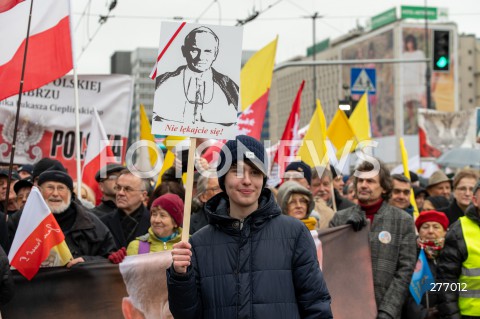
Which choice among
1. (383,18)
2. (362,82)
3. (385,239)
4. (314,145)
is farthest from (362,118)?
(383,18)

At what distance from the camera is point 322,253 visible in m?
6.28

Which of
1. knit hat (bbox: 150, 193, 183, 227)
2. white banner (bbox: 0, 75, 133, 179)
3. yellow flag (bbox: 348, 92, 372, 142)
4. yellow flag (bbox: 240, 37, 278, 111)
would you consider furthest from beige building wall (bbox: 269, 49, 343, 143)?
knit hat (bbox: 150, 193, 183, 227)

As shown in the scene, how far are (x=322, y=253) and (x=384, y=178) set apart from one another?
697mm

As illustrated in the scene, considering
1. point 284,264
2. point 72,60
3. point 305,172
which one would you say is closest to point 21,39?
point 72,60

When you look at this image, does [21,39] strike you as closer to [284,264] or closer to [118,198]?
[118,198]

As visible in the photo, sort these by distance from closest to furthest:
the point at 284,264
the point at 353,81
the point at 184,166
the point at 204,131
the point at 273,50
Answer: the point at 284,264 < the point at 204,131 < the point at 184,166 < the point at 273,50 < the point at 353,81

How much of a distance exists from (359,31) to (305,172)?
117450mm

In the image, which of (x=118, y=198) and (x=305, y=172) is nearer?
(x=118, y=198)

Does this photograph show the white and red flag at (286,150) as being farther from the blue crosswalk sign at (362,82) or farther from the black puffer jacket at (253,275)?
the blue crosswalk sign at (362,82)

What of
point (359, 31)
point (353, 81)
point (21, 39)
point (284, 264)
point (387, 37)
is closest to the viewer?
point (284, 264)

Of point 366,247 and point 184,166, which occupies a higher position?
point 184,166

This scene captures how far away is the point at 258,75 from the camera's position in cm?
1097

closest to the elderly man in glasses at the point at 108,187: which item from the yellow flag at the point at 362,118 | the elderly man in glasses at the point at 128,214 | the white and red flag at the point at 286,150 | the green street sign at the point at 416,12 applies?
the elderly man in glasses at the point at 128,214

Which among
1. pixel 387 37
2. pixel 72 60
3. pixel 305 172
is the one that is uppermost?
pixel 387 37
